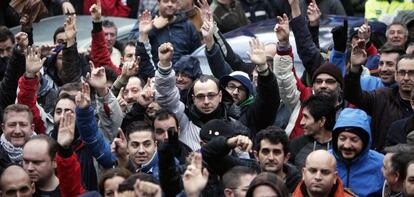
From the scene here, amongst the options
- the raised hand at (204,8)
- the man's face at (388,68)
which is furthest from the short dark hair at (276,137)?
the raised hand at (204,8)

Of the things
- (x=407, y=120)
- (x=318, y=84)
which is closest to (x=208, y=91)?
(x=318, y=84)

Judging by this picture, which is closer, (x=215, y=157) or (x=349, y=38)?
(x=215, y=157)

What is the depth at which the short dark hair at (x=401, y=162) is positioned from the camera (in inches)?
451

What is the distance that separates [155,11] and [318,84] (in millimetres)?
5764

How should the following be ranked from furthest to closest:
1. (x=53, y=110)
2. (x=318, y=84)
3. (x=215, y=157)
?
(x=53, y=110)
(x=318, y=84)
(x=215, y=157)

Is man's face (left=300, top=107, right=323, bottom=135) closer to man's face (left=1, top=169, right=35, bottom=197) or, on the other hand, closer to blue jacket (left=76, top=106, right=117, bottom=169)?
blue jacket (left=76, top=106, right=117, bottom=169)

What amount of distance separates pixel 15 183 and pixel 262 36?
208 inches

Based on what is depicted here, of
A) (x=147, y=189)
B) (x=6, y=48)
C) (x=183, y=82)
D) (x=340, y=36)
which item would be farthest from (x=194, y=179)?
(x=6, y=48)

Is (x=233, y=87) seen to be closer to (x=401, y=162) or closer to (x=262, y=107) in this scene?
(x=262, y=107)

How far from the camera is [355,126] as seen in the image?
12.1 metres

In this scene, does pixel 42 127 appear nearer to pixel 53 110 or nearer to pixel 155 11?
pixel 53 110

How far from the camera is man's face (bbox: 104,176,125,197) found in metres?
11.7

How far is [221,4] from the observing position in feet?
60.6

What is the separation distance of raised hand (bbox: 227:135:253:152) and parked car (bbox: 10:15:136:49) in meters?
6.40
